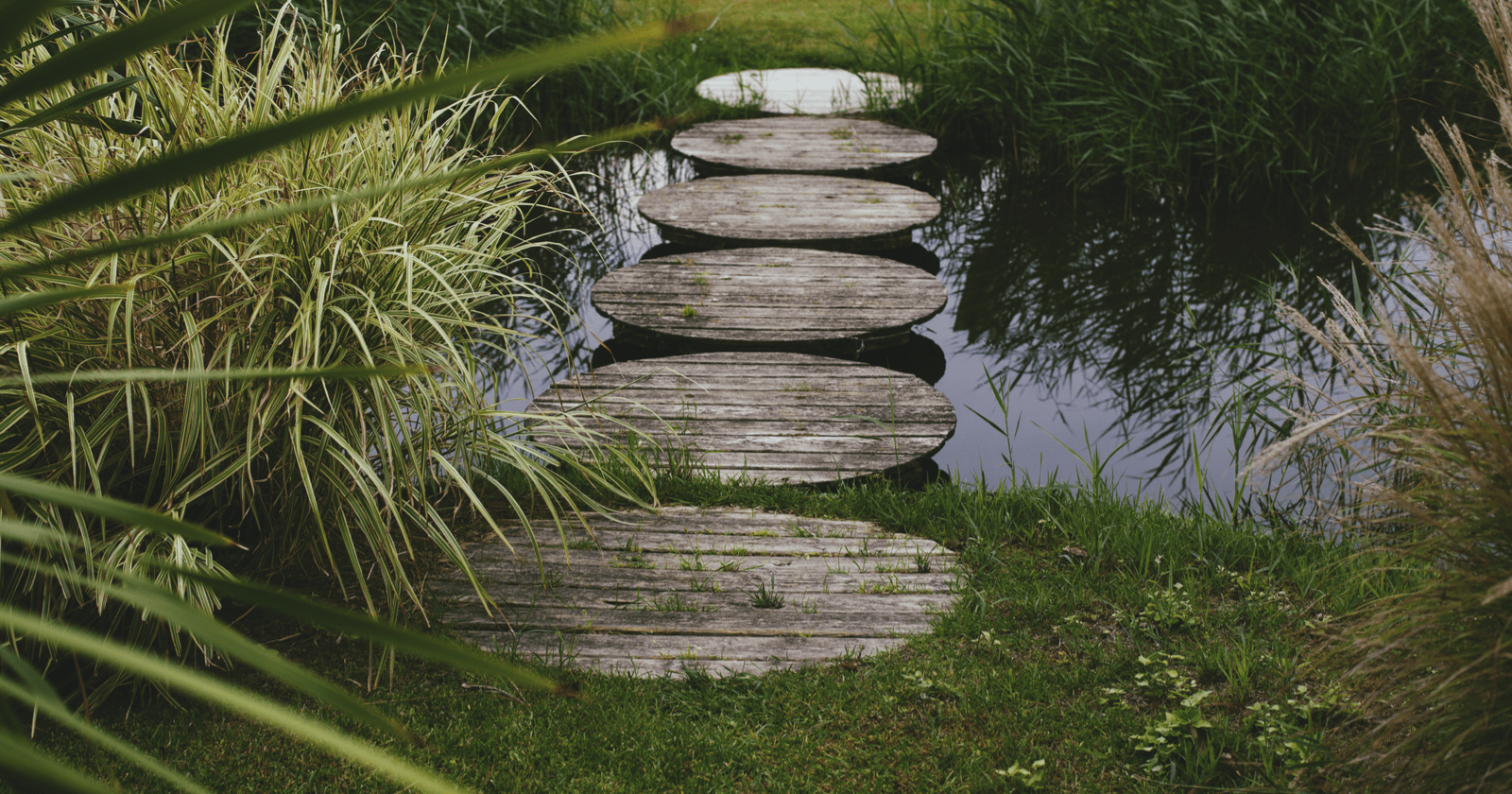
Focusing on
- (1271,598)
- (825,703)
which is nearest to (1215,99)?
(1271,598)

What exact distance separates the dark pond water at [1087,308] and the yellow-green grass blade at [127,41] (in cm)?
261

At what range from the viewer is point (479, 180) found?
119 inches

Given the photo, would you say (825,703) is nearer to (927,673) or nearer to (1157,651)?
(927,673)

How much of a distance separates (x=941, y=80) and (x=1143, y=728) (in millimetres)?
5498

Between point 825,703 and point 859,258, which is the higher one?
point 859,258

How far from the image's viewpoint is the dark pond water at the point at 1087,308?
381 cm

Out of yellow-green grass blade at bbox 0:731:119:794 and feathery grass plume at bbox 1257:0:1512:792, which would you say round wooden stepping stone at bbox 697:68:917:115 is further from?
yellow-green grass blade at bbox 0:731:119:794

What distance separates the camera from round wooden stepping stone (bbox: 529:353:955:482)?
10.7 ft

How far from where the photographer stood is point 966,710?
2.20 metres

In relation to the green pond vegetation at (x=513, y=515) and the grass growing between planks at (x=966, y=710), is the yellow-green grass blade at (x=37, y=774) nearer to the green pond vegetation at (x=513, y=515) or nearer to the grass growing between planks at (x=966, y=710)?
the green pond vegetation at (x=513, y=515)

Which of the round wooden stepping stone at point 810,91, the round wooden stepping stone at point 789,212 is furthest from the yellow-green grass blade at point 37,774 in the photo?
the round wooden stepping stone at point 810,91

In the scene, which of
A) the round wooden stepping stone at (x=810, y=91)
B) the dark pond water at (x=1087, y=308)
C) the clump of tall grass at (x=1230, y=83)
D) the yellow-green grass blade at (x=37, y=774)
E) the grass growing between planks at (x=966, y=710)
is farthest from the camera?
the round wooden stepping stone at (x=810, y=91)

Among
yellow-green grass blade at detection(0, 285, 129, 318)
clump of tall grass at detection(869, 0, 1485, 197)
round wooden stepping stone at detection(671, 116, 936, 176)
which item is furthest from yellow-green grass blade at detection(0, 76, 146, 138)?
clump of tall grass at detection(869, 0, 1485, 197)

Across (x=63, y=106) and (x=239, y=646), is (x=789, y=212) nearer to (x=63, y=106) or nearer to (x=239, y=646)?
(x=63, y=106)
